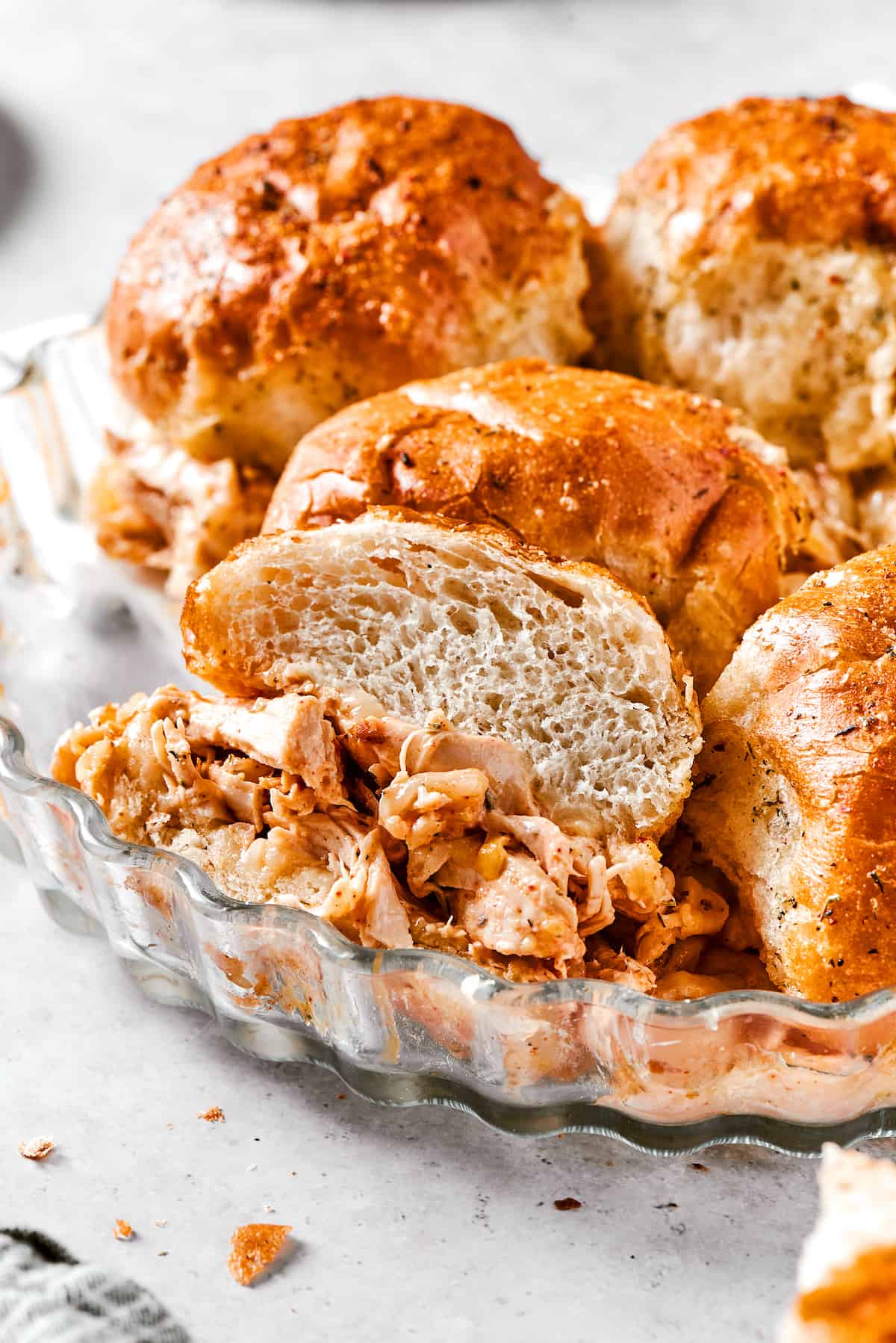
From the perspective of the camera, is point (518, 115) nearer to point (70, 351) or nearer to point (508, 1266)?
point (70, 351)

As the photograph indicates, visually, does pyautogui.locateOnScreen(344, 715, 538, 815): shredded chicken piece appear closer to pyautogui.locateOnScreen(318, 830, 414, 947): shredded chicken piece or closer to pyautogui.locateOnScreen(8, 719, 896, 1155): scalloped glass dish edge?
pyautogui.locateOnScreen(318, 830, 414, 947): shredded chicken piece

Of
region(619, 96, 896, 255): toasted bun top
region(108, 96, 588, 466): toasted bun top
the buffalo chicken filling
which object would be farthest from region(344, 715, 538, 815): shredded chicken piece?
region(619, 96, 896, 255): toasted bun top

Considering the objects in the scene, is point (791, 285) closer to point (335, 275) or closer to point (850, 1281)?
point (335, 275)

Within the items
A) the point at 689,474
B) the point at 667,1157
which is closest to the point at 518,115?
A: the point at 689,474

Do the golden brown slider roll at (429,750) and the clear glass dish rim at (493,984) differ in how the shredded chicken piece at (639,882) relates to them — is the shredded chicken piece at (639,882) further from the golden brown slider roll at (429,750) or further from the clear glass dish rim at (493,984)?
the clear glass dish rim at (493,984)

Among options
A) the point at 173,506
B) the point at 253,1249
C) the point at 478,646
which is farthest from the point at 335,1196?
the point at 173,506

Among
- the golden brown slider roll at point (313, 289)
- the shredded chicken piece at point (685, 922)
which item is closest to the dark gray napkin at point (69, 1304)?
the shredded chicken piece at point (685, 922)

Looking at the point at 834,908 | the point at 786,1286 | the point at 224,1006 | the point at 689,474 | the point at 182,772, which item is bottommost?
the point at 786,1286
